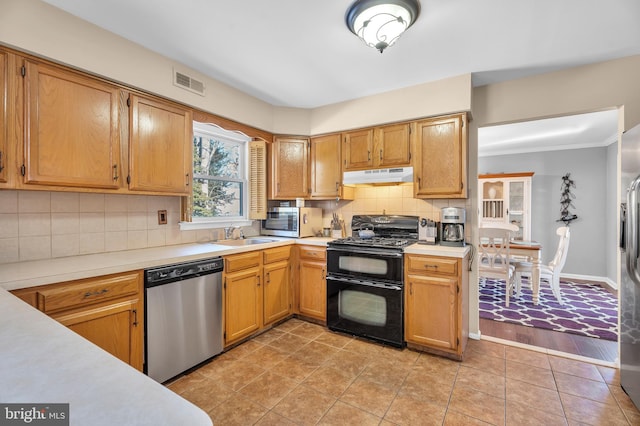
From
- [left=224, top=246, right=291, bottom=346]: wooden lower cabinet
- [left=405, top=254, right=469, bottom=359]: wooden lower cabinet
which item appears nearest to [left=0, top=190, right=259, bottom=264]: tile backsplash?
[left=224, top=246, right=291, bottom=346]: wooden lower cabinet

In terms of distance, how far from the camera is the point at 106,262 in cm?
195

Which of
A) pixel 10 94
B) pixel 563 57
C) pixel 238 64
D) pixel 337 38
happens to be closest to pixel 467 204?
pixel 563 57

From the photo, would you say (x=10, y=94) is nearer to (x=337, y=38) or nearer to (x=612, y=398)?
(x=337, y=38)

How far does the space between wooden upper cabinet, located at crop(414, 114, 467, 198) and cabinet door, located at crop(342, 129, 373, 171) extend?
517 mm

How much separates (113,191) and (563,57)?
3640 millimetres

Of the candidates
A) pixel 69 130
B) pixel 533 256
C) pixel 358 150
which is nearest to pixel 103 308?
pixel 69 130

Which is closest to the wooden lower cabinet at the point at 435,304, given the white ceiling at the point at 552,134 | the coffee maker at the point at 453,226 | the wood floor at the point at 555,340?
the coffee maker at the point at 453,226

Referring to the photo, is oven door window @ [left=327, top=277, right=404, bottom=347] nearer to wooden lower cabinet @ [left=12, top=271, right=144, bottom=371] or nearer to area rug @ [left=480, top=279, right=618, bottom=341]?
area rug @ [left=480, top=279, right=618, bottom=341]

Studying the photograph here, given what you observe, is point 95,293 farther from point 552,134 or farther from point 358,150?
point 552,134

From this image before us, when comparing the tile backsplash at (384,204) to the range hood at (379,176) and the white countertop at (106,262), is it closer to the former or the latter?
the range hood at (379,176)

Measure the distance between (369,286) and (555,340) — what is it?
76.1 inches

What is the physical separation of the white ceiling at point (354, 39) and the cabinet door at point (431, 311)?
73.4 inches

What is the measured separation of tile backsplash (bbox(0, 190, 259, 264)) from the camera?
1932mm

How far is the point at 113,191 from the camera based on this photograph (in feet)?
7.13
